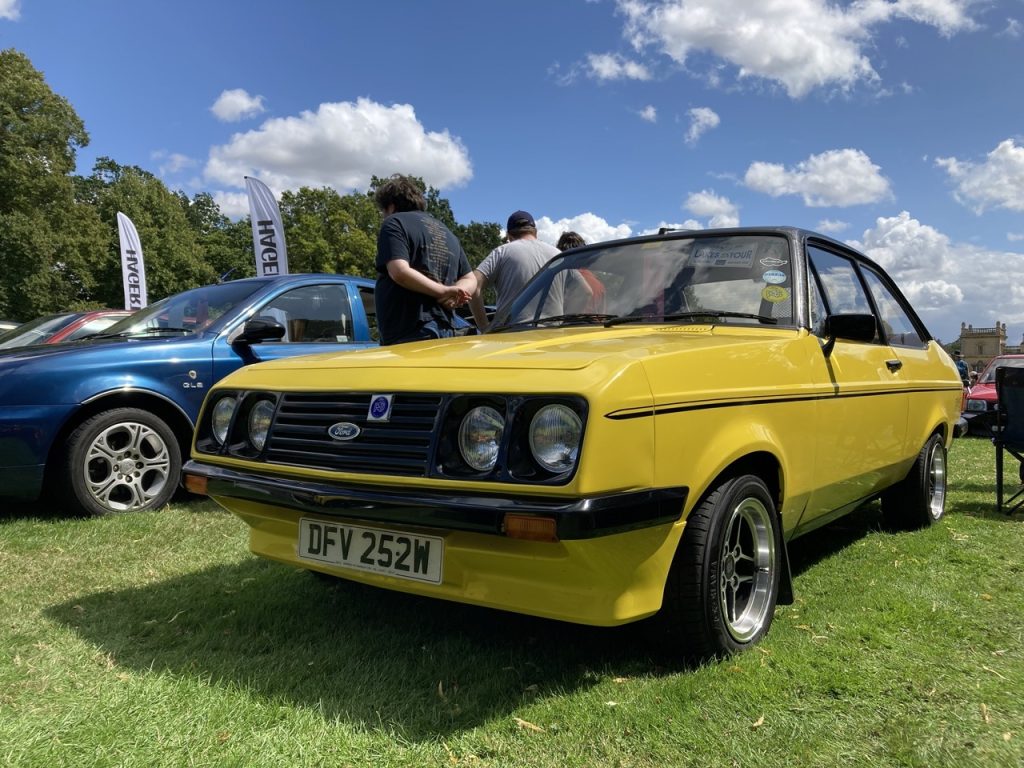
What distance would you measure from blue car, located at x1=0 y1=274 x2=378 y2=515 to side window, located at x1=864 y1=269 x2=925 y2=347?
3526 millimetres

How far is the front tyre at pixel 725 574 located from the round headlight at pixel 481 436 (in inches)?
27.5

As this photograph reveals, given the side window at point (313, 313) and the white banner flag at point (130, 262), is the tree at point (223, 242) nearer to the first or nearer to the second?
the white banner flag at point (130, 262)

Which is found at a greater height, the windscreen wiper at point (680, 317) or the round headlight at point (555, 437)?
the windscreen wiper at point (680, 317)

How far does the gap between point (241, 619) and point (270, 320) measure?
2.75 meters

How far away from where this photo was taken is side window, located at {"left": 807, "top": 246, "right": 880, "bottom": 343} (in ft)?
11.3

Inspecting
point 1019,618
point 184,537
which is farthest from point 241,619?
point 1019,618

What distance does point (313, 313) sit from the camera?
546 cm

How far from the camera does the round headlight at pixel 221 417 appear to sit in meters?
2.80

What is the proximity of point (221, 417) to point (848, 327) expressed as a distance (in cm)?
257

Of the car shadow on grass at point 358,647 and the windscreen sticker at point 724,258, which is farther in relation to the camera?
the windscreen sticker at point 724,258

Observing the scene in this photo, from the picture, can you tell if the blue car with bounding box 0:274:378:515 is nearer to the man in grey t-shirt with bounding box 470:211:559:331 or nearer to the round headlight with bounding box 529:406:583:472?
A: the man in grey t-shirt with bounding box 470:211:559:331

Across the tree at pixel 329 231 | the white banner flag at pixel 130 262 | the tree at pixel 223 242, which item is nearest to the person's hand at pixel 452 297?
the white banner flag at pixel 130 262

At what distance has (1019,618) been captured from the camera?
2.91 m

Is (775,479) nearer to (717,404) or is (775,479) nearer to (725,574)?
(725,574)
